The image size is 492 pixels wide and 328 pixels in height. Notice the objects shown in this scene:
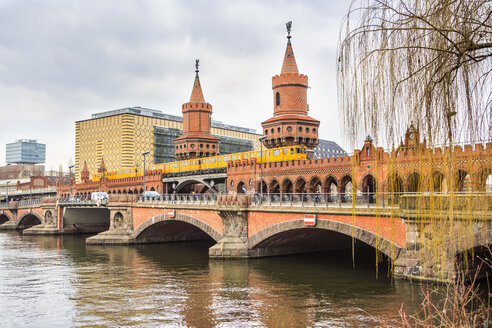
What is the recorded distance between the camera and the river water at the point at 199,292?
19453 mm

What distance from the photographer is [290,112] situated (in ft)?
193

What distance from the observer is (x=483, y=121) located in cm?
665

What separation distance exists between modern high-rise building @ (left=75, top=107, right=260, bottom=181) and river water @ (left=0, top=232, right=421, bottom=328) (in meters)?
77.3

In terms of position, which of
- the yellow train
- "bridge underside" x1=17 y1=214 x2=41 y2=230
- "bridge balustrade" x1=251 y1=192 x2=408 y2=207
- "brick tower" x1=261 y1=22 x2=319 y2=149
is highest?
"brick tower" x1=261 y1=22 x2=319 y2=149

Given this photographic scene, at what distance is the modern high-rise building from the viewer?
11488 centimetres

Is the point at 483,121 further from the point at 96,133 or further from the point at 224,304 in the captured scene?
the point at 96,133

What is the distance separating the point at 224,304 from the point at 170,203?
2436 centimetres

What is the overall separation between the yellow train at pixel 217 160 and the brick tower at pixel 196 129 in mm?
4933

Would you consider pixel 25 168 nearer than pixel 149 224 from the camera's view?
No

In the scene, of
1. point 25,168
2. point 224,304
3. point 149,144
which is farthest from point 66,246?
point 25,168

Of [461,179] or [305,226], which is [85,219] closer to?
[305,226]

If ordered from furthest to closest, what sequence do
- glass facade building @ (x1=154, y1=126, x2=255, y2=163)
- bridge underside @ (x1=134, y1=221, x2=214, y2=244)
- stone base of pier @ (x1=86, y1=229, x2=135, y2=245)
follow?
glass facade building @ (x1=154, y1=126, x2=255, y2=163)
bridge underside @ (x1=134, y1=221, x2=214, y2=244)
stone base of pier @ (x1=86, y1=229, x2=135, y2=245)

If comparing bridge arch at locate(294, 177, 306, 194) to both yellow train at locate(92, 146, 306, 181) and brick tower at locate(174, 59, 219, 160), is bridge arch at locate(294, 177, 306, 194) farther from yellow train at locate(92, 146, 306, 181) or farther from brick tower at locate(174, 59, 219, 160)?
brick tower at locate(174, 59, 219, 160)

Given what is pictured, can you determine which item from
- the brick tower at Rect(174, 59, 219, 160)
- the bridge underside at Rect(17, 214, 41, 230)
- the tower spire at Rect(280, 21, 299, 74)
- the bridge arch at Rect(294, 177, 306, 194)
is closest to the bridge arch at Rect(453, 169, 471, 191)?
the bridge arch at Rect(294, 177, 306, 194)
